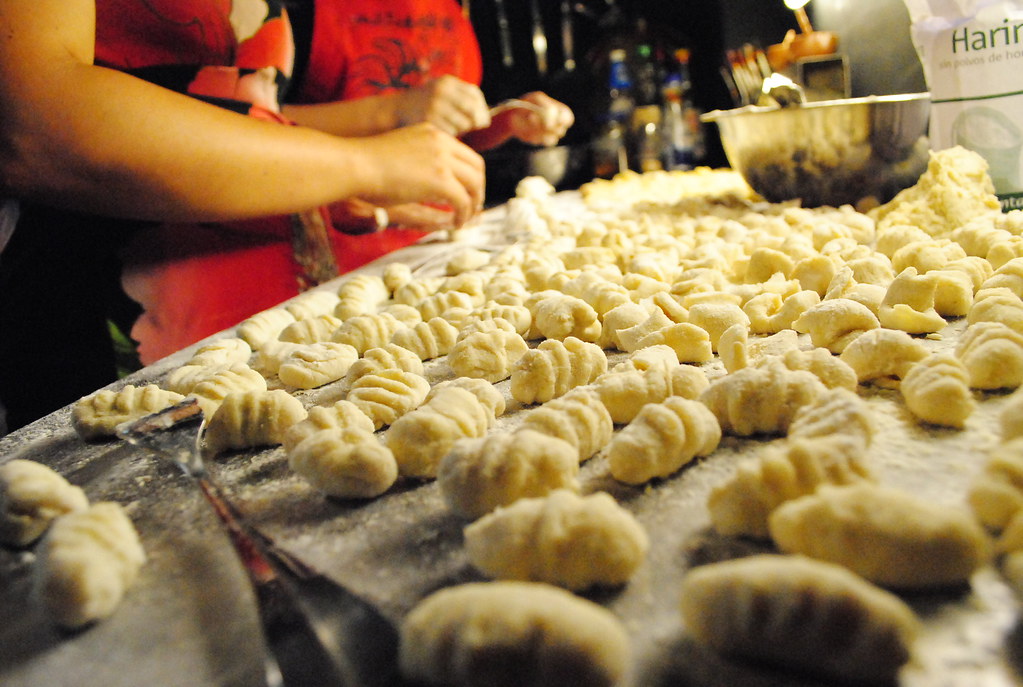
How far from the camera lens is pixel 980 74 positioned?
1.74 m

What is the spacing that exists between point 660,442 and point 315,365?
709 millimetres

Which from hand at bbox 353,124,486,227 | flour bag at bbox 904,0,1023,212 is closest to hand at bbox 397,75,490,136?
hand at bbox 353,124,486,227

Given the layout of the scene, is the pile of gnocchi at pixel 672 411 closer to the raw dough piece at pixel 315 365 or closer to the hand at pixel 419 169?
the raw dough piece at pixel 315 365

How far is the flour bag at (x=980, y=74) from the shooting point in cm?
167

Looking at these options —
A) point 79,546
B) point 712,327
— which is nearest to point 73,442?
point 79,546

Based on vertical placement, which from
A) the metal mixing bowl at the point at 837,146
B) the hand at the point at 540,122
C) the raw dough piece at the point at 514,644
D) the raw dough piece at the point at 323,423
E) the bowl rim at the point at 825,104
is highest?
the hand at the point at 540,122

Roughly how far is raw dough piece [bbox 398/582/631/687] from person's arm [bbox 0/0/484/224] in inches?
51.7

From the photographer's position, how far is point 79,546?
2.15 feet

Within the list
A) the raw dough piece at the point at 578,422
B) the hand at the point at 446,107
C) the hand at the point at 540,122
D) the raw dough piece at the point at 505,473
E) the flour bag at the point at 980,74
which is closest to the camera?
the raw dough piece at the point at 505,473

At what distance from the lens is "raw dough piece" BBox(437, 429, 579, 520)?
2.34ft

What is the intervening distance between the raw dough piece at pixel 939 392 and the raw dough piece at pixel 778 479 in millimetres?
206

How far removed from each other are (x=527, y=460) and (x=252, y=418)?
1.52 feet

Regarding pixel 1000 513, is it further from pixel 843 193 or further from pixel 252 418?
pixel 843 193

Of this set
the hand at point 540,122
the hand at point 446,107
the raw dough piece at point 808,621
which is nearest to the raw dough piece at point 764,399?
the raw dough piece at point 808,621
